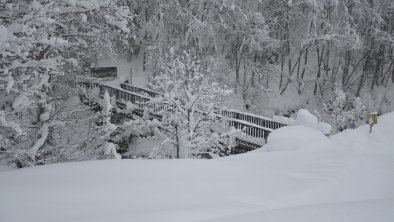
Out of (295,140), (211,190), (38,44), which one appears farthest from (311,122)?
(38,44)

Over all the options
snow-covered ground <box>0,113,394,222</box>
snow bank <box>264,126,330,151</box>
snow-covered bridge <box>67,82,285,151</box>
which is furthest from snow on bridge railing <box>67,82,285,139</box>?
snow-covered ground <box>0,113,394,222</box>

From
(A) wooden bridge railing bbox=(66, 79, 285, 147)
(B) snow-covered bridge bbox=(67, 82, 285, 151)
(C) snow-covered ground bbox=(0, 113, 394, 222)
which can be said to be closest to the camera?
→ (C) snow-covered ground bbox=(0, 113, 394, 222)

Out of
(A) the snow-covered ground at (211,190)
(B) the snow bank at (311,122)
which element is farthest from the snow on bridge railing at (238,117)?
(A) the snow-covered ground at (211,190)

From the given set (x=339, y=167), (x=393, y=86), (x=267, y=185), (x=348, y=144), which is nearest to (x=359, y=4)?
(x=393, y=86)

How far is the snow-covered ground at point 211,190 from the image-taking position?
11.7 ft

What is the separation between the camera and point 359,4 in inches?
1061

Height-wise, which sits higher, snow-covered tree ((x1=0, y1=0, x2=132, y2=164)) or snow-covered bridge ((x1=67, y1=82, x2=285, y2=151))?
snow-covered tree ((x1=0, y1=0, x2=132, y2=164))

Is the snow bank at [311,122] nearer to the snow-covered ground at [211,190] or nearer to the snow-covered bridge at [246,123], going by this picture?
the snow-covered bridge at [246,123]

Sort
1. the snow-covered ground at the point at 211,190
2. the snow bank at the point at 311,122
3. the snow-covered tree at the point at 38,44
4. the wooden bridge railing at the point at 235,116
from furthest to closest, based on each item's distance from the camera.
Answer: the wooden bridge railing at the point at 235,116 < the snow bank at the point at 311,122 < the snow-covered tree at the point at 38,44 < the snow-covered ground at the point at 211,190

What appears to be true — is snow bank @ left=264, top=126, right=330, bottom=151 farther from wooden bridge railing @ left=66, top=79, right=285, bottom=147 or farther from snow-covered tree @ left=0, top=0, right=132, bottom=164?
wooden bridge railing @ left=66, top=79, right=285, bottom=147

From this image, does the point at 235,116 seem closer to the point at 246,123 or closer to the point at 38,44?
the point at 246,123

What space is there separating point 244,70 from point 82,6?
22.4 m

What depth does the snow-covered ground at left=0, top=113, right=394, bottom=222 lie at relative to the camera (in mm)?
3564

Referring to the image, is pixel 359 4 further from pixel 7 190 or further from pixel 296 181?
pixel 7 190
